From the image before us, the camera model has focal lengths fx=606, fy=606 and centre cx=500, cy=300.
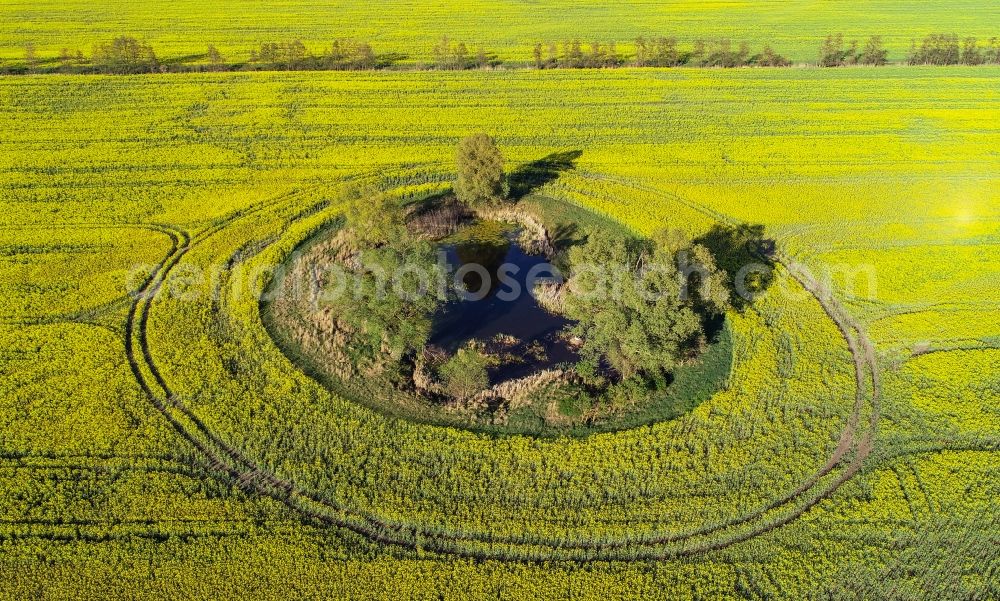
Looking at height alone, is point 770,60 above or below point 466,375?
above

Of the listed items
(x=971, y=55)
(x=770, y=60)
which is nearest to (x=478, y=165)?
(x=770, y=60)

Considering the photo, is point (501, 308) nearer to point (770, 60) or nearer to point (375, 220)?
point (375, 220)

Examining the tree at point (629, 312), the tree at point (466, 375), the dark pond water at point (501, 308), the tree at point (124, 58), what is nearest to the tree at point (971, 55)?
the dark pond water at point (501, 308)

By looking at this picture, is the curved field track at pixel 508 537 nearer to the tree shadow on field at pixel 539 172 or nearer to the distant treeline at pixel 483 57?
the tree shadow on field at pixel 539 172

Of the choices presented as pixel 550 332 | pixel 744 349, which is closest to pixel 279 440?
pixel 550 332

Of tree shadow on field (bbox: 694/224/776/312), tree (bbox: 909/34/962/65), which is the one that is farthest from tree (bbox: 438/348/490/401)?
tree (bbox: 909/34/962/65)

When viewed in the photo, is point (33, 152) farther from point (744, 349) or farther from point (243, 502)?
point (744, 349)
